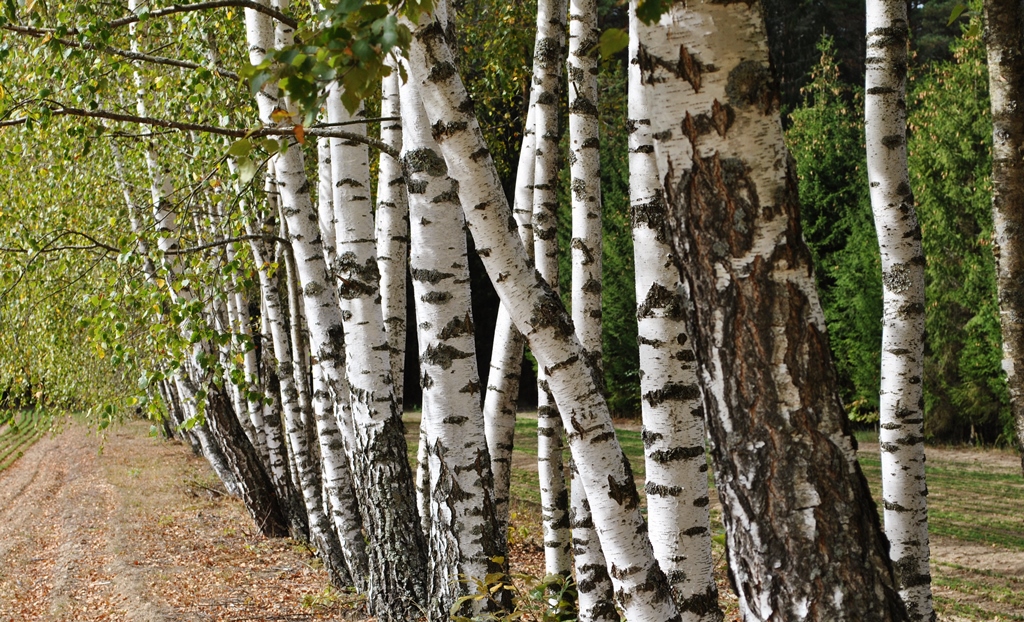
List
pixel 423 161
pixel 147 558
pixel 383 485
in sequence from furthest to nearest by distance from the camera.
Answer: pixel 147 558
pixel 383 485
pixel 423 161

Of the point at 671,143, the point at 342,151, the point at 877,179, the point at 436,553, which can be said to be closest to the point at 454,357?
the point at 436,553

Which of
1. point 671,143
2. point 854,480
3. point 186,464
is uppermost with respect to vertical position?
point 671,143

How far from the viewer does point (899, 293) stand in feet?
12.9

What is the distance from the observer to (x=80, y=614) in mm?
7250

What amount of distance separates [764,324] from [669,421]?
1231 millimetres

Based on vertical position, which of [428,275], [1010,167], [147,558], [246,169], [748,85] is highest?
[1010,167]

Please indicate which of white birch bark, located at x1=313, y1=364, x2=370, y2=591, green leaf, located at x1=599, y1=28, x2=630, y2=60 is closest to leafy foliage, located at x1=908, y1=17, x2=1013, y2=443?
white birch bark, located at x1=313, y1=364, x2=370, y2=591

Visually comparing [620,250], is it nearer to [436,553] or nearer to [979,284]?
[979,284]

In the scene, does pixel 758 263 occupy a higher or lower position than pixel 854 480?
higher

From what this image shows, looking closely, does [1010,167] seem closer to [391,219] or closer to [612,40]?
[391,219]

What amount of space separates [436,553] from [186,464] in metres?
15.4

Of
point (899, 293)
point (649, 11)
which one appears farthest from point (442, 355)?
point (649, 11)

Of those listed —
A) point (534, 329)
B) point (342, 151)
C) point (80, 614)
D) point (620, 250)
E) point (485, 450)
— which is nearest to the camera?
point (534, 329)

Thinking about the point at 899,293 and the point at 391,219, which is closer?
the point at 899,293
